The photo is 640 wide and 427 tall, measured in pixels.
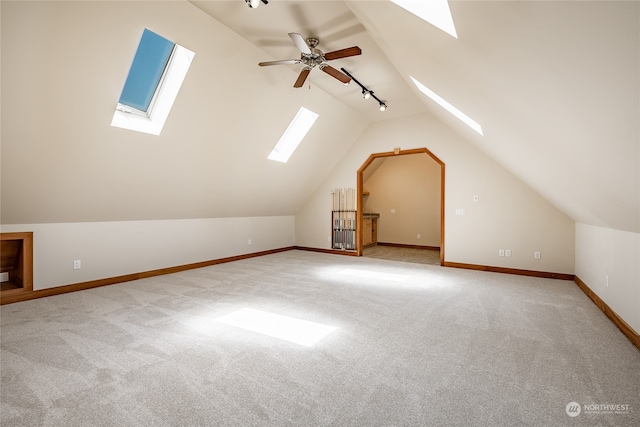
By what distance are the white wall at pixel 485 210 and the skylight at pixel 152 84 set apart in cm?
456

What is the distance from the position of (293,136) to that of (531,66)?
5.19 metres

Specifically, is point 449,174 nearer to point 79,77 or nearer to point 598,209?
point 598,209

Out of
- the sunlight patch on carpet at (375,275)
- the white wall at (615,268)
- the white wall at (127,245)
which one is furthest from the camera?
the sunlight patch on carpet at (375,275)

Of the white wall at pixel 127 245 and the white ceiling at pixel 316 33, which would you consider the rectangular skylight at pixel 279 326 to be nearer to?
the white wall at pixel 127 245

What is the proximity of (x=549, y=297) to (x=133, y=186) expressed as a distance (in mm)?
6095

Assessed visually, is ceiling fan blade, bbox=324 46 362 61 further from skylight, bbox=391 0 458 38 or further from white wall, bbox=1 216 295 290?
white wall, bbox=1 216 295 290

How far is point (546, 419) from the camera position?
1.59 meters

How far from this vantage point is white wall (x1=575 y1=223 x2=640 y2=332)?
259 cm

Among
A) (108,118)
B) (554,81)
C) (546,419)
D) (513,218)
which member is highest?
(108,118)

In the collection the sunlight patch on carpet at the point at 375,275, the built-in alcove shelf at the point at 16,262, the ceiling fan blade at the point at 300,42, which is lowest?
the sunlight patch on carpet at the point at 375,275

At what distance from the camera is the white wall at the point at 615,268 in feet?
8.49

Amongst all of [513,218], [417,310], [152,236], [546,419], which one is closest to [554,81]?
[546,419]

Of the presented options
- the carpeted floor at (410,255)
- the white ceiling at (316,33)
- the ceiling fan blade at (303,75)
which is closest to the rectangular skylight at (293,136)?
the white ceiling at (316,33)

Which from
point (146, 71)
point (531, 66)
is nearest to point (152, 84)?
point (146, 71)
